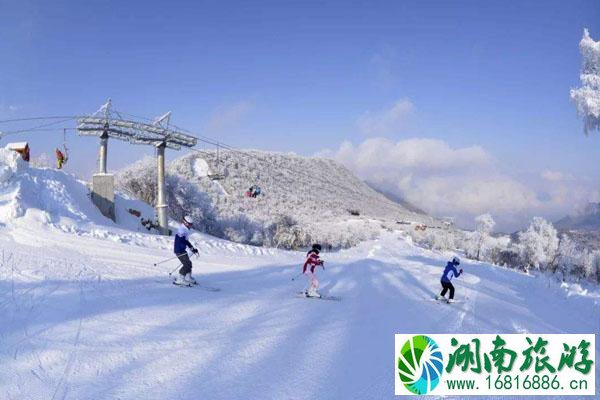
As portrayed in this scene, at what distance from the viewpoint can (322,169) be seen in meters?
136

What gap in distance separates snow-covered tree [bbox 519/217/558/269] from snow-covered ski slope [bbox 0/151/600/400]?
129 feet

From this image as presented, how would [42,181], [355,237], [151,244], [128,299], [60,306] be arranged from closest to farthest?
[60,306]
[128,299]
[151,244]
[42,181]
[355,237]

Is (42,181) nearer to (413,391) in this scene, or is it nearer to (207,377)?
(207,377)

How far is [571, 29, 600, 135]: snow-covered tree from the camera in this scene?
54.4 ft

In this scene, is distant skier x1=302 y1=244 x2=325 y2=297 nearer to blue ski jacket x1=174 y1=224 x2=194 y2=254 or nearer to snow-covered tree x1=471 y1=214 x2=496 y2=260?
blue ski jacket x1=174 y1=224 x2=194 y2=254

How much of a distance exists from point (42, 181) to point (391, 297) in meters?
18.7

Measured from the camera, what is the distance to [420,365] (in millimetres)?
6930

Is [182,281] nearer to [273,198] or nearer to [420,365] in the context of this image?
[420,365]

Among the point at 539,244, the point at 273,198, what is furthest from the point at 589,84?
the point at 273,198

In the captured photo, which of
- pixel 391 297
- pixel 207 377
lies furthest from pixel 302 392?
pixel 391 297

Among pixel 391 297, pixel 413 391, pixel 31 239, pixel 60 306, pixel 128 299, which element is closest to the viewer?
pixel 413 391

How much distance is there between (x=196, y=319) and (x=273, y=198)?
75.7 m

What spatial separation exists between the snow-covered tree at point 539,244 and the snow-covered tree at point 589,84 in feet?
137

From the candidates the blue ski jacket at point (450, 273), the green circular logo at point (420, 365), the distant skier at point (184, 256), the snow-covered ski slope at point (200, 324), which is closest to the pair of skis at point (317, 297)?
the snow-covered ski slope at point (200, 324)
